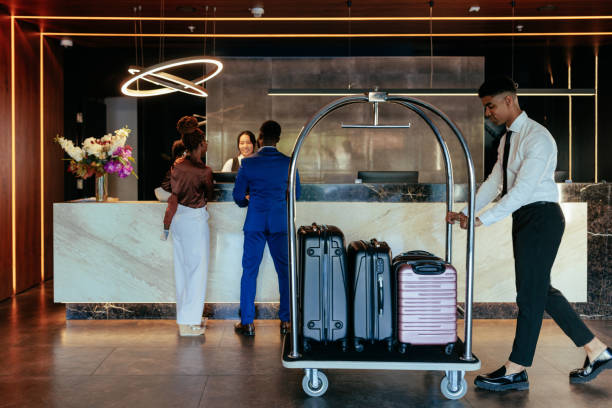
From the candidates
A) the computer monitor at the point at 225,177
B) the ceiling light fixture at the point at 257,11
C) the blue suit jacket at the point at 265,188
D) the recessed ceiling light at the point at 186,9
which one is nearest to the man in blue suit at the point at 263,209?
the blue suit jacket at the point at 265,188

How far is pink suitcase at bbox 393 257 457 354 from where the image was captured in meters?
2.77

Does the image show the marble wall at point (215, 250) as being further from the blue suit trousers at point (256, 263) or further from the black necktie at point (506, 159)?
the black necktie at point (506, 159)

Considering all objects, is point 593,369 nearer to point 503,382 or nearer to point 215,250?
point 503,382

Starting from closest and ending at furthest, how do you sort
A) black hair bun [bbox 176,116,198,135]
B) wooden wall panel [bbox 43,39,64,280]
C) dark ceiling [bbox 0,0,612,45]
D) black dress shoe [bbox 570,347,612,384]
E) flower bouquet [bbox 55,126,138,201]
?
black dress shoe [bbox 570,347,612,384] < black hair bun [bbox 176,116,198,135] < flower bouquet [bbox 55,126,138,201] < dark ceiling [bbox 0,0,612,45] < wooden wall panel [bbox 43,39,64,280]

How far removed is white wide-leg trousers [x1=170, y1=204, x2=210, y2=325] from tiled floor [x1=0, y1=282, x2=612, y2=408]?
21 centimetres

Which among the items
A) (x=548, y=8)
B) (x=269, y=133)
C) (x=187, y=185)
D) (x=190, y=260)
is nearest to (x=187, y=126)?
(x=187, y=185)

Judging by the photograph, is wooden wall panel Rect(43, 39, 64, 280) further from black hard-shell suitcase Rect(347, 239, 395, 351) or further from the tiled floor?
black hard-shell suitcase Rect(347, 239, 395, 351)

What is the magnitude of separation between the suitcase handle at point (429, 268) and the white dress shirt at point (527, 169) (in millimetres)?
324

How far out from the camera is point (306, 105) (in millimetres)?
7676

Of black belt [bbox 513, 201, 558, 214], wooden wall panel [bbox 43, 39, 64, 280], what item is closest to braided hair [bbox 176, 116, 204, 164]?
black belt [bbox 513, 201, 558, 214]

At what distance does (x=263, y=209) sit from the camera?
3959 millimetres

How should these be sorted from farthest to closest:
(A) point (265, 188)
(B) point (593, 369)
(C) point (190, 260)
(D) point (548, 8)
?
(D) point (548, 8) → (C) point (190, 260) → (A) point (265, 188) → (B) point (593, 369)

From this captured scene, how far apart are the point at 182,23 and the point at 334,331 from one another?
4904 mm

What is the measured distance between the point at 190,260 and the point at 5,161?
8.81 feet
